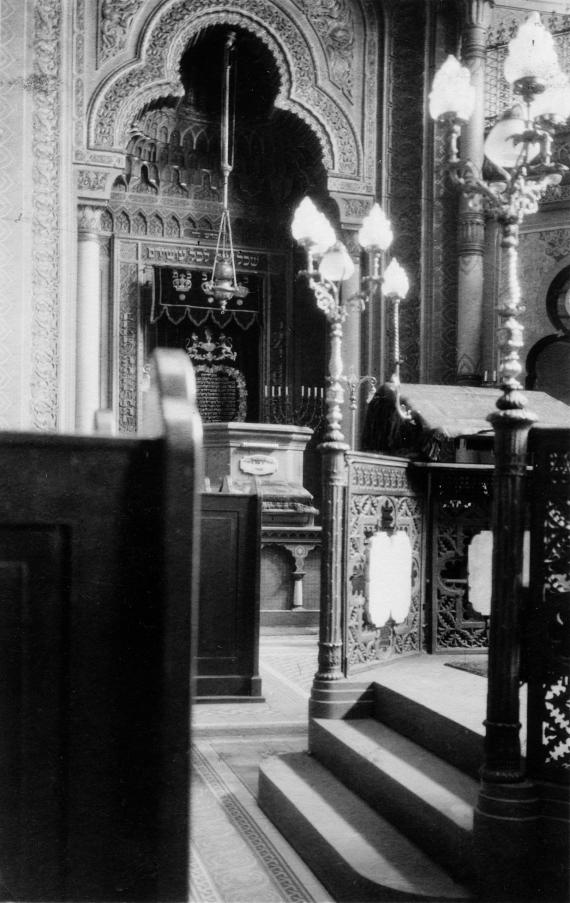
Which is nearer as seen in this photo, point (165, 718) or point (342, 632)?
point (165, 718)

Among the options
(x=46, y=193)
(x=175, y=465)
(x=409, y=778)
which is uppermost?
(x=46, y=193)

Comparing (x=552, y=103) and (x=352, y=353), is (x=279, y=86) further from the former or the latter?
(x=552, y=103)

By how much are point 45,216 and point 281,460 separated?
343 cm

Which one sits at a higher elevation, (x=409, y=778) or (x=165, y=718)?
(x=165, y=718)

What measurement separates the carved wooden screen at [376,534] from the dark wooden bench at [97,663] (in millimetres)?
3179

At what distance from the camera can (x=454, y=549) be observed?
16.4ft

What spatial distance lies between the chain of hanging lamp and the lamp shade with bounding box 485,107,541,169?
622 cm

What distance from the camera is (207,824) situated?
3582 millimetres

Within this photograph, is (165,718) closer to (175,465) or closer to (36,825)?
(36,825)

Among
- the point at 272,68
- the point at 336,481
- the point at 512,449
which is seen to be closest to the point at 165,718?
the point at 512,449

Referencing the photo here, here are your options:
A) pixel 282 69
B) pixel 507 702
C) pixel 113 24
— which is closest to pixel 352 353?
pixel 282 69

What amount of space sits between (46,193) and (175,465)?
873 centimetres

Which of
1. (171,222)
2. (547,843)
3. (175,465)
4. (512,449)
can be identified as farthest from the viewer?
(171,222)

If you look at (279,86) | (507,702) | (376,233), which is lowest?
(507,702)
